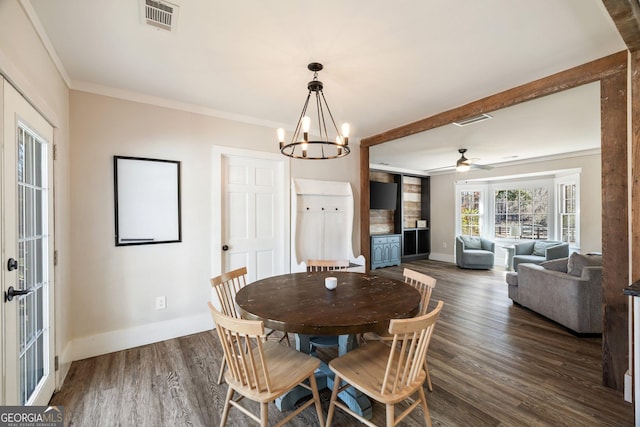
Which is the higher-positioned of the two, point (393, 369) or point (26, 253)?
point (26, 253)

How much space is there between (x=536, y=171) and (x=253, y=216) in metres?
6.27

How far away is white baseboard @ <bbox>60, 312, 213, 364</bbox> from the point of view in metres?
2.51

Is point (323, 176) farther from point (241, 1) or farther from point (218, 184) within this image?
point (241, 1)

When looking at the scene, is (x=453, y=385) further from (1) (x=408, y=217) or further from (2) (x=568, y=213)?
(1) (x=408, y=217)

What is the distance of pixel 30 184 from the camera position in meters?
1.76

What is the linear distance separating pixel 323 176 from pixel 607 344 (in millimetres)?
3320

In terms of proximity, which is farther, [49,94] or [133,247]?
[133,247]

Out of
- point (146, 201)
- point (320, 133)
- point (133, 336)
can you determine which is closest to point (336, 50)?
point (320, 133)

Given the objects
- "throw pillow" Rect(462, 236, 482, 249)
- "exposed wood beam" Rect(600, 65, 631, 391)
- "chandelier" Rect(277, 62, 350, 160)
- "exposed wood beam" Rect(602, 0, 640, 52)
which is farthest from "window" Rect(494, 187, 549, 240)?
"exposed wood beam" Rect(602, 0, 640, 52)

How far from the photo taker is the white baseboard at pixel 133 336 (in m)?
2.51

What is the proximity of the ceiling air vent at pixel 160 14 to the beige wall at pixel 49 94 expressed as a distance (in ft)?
1.99

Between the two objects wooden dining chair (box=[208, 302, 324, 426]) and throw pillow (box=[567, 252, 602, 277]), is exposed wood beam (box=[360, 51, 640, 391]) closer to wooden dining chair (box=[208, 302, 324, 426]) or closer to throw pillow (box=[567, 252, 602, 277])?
throw pillow (box=[567, 252, 602, 277])

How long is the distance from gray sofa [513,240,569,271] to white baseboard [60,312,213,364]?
5896 millimetres

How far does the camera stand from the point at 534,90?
8.15ft
